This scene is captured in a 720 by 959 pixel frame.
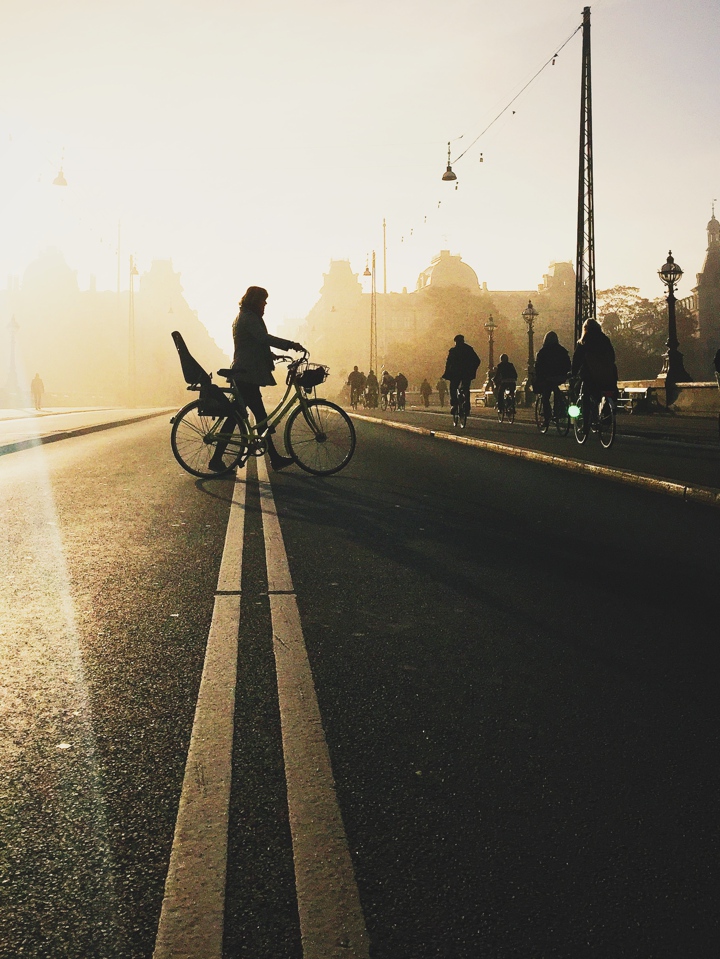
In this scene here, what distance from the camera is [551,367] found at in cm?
1961

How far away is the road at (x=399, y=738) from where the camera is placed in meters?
2.24

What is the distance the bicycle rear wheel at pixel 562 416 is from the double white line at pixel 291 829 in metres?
15.1

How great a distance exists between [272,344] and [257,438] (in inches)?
40.0

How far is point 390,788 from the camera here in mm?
2918

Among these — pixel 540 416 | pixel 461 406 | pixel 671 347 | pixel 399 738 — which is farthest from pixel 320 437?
pixel 671 347

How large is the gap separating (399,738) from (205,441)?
8528 millimetres

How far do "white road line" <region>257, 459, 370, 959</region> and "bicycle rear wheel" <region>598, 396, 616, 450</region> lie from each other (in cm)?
1204

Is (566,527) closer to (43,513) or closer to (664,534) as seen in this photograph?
(664,534)

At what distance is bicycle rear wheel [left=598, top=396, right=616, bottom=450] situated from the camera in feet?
51.9

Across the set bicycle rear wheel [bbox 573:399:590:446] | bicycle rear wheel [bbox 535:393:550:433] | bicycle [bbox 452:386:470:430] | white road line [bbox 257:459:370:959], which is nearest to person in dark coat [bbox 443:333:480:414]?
bicycle [bbox 452:386:470:430]

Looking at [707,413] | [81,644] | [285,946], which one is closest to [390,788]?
[285,946]

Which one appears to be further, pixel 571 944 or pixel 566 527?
pixel 566 527

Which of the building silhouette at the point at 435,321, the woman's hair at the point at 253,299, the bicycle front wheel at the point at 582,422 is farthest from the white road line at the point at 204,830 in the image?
the building silhouette at the point at 435,321

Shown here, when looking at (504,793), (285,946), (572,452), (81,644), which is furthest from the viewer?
(572,452)
